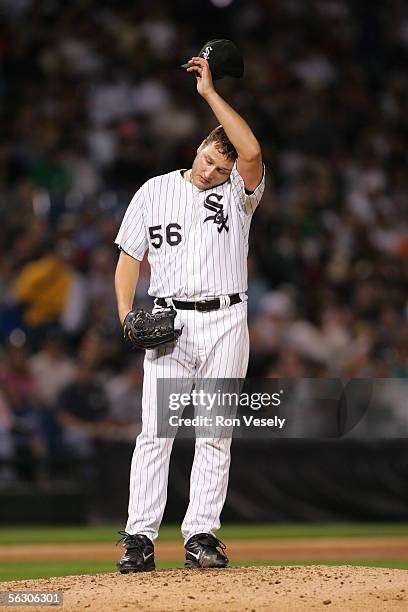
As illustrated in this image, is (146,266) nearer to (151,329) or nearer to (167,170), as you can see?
(167,170)

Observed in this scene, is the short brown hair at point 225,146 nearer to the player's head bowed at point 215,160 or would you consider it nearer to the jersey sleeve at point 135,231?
the player's head bowed at point 215,160

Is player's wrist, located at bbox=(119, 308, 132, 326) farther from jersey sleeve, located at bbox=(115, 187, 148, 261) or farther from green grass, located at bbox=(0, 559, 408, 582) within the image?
green grass, located at bbox=(0, 559, 408, 582)

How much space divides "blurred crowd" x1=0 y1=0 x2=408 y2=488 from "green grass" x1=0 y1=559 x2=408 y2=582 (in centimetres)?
266

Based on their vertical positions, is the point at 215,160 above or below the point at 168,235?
above

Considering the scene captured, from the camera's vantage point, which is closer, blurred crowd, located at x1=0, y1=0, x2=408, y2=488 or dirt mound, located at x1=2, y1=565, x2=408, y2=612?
dirt mound, located at x1=2, y1=565, x2=408, y2=612

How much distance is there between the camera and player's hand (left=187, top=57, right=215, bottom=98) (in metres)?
5.24

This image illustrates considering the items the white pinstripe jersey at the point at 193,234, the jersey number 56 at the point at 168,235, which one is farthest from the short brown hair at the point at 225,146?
the jersey number 56 at the point at 168,235

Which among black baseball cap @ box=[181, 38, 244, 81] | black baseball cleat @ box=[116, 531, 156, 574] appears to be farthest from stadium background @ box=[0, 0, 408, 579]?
black baseball cap @ box=[181, 38, 244, 81]

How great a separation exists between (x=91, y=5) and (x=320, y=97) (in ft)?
9.79

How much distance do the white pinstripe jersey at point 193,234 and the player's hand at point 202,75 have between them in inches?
15.6

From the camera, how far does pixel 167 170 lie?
1321 centimetres

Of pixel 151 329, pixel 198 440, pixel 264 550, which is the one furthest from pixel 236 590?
pixel 264 550

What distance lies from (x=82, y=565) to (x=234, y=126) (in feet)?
12.1

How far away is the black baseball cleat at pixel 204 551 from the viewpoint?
543cm
